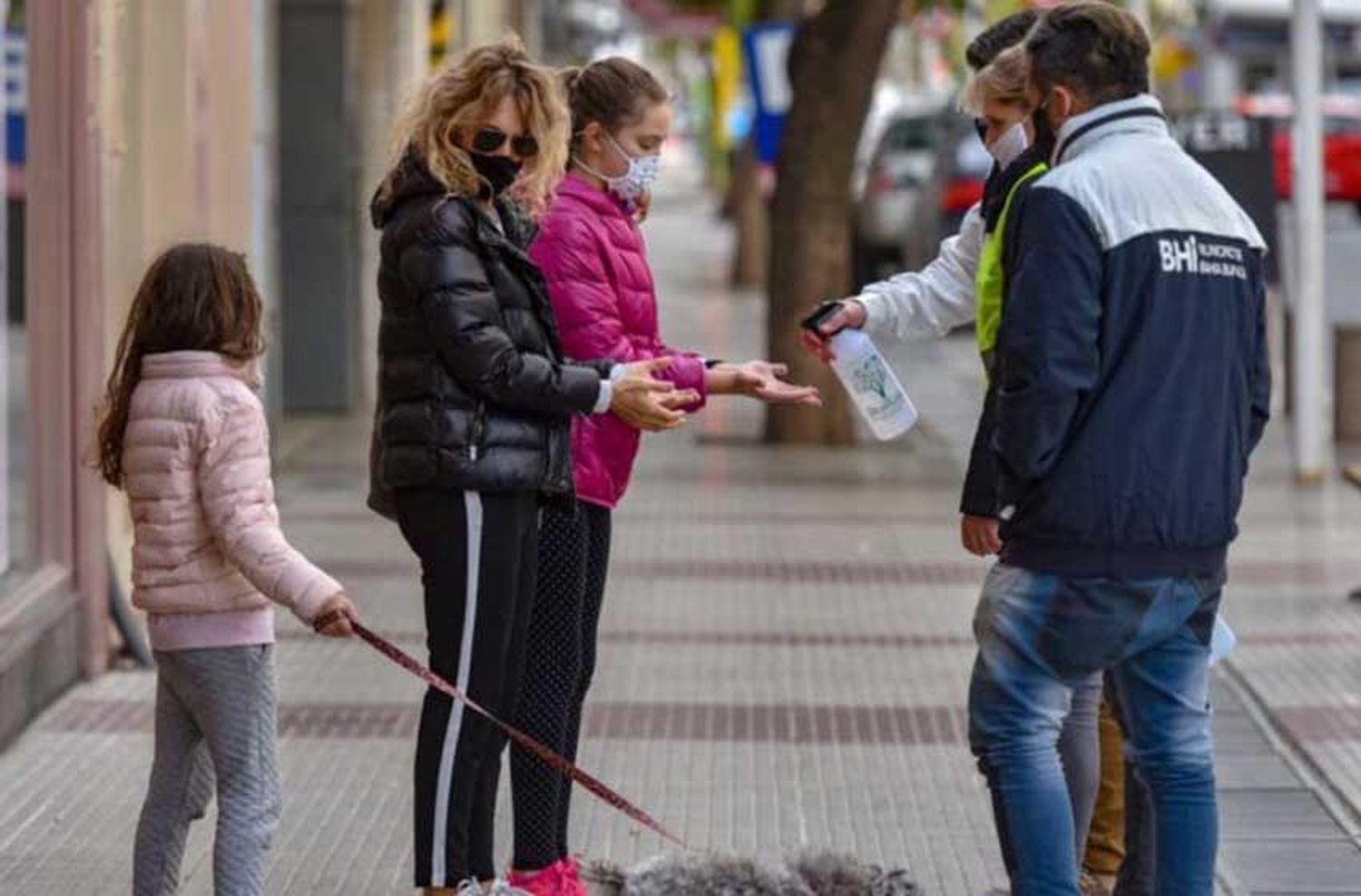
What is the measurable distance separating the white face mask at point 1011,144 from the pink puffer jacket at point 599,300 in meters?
0.72

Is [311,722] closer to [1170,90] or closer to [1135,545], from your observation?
[1135,545]

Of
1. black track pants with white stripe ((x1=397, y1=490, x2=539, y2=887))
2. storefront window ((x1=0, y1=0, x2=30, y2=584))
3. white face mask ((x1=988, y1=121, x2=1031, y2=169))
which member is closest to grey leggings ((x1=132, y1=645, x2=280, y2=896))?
black track pants with white stripe ((x1=397, y1=490, x2=539, y2=887))

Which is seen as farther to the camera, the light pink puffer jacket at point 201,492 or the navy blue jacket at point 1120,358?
the light pink puffer jacket at point 201,492

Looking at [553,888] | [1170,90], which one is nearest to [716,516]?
[553,888]

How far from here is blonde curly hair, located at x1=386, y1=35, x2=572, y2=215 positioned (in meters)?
6.43

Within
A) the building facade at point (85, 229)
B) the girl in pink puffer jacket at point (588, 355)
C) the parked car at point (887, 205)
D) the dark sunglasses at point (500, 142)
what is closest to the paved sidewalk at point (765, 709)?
the building facade at point (85, 229)

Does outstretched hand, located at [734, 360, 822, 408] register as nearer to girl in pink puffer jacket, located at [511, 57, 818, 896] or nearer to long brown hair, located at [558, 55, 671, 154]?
girl in pink puffer jacket, located at [511, 57, 818, 896]

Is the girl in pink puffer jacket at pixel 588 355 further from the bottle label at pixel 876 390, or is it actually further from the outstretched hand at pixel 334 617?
the outstretched hand at pixel 334 617

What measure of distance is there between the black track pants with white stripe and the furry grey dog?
1.24 ft

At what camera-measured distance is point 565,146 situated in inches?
255

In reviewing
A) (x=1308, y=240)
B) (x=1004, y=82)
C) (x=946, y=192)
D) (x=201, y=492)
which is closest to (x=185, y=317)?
(x=201, y=492)

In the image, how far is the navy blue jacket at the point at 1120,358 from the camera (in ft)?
18.8

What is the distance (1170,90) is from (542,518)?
56352mm

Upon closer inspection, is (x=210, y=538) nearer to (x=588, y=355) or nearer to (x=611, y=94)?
(x=588, y=355)
